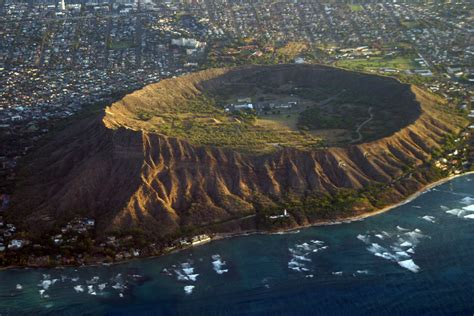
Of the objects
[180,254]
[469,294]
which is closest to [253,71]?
[180,254]

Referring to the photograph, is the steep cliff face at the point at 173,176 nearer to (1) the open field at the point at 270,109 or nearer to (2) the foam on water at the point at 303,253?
(1) the open field at the point at 270,109

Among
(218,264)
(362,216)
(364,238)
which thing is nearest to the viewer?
(218,264)

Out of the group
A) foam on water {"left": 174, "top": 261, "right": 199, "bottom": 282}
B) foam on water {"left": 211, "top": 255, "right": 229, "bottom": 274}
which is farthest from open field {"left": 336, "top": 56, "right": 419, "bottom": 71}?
foam on water {"left": 174, "top": 261, "right": 199, "bottom": 282}

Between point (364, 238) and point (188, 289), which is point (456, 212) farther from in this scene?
point (188, 289)

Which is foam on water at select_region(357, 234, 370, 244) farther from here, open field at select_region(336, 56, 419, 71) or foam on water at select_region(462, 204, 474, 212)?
open field at select_region(336, 56, 419, 71)

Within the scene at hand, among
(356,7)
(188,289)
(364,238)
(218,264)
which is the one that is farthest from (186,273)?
(356,7)
